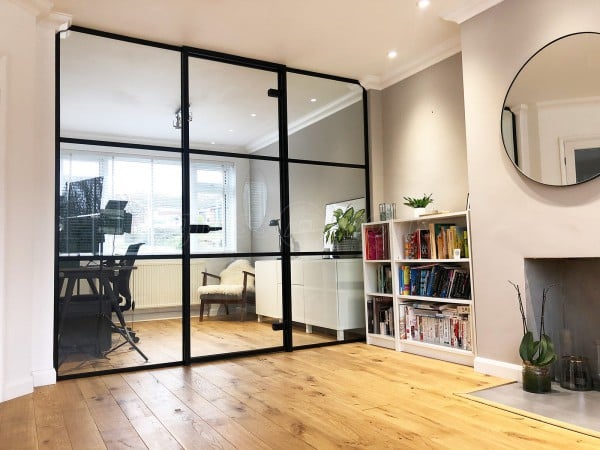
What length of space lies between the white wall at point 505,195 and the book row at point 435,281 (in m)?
0.21

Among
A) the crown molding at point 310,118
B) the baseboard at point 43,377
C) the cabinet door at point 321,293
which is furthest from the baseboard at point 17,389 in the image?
the crown molding at point 310,118

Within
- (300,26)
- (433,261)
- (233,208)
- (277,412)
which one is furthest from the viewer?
(233,208)

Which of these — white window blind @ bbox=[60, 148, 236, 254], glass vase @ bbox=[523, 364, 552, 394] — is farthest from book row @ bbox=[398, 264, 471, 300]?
white window blind @ bbox=[60, 148, 236, 254]

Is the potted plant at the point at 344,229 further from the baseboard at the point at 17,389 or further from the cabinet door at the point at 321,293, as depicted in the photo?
the baseboard at the point at 17,389

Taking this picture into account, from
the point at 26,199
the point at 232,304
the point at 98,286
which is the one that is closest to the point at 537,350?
the point at 232,304

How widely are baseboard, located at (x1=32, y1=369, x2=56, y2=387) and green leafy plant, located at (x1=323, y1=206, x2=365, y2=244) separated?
258 centimetres

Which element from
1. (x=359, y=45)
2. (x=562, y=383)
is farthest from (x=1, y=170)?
(x=562, y=383)

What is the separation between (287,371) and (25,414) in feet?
5.56

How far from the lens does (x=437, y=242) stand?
3.85m

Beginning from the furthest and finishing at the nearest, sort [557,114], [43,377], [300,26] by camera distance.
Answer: [300,26]
[43,377]
[557,114]

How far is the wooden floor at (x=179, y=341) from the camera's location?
354 centimetres

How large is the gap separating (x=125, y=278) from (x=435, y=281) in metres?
2.48

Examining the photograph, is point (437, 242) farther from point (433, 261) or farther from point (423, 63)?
point (423, 63)

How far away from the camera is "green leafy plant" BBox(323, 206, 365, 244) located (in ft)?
15.3
